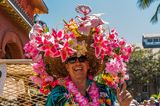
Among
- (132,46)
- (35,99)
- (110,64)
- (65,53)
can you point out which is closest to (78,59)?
(65,53)

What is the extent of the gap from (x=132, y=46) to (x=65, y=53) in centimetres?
70

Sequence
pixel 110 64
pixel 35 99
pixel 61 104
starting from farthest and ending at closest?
pixel 35 99 < pixel 110 64 < pixel 61 104

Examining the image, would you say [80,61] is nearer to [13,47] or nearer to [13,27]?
[13,27]

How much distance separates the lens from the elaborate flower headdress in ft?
11.2

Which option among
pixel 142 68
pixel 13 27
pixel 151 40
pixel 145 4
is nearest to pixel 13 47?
pixel 13 27

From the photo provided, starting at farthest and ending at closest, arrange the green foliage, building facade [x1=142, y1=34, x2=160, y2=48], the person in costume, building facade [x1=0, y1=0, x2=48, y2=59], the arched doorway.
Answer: building facade [x1=142, y1=34, x2=160, y2=48] < the green foliage < the arched doorway < building facade [x1=0, y1=0, x2=48, y2=59] < the person in costume

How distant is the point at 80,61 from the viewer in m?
3.37

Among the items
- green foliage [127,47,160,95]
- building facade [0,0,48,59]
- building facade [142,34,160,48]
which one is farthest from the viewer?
building facade [142,34,160,48]

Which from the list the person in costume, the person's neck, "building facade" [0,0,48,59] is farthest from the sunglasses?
"building facade" [0,0,48,59]

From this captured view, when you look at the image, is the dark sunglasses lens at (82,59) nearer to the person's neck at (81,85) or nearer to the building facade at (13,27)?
the person's neck at (81,85)

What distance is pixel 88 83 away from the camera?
11.3 ft

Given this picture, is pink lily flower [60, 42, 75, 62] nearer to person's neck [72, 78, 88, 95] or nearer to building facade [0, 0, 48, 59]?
person's neck [72, 78, 88, 95]

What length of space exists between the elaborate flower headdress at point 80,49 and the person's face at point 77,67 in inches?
1.8

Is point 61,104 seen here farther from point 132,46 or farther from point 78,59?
point 132,46
